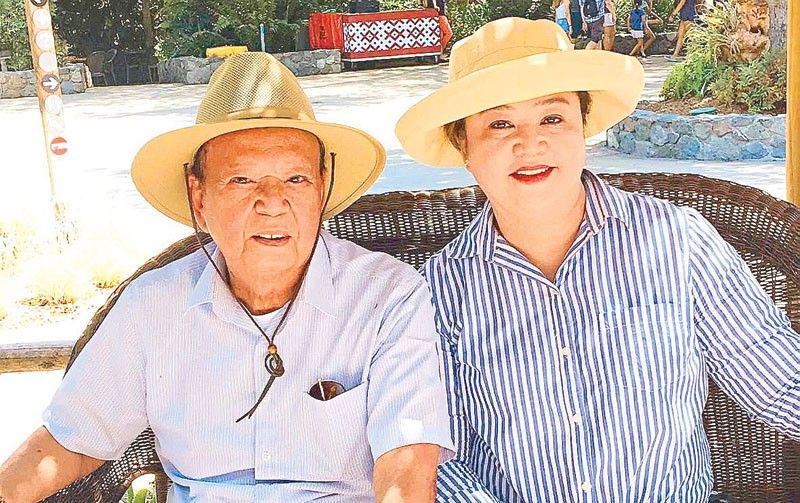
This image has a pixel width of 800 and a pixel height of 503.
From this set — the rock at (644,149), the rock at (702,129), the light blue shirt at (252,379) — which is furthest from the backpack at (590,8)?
the light blue shirt at (252,379)

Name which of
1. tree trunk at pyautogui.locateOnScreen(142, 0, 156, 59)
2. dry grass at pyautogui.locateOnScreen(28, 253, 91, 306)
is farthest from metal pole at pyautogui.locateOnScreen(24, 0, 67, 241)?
tree trunk at pyautogui.locateOnScreen(142, 0, 156, 59)

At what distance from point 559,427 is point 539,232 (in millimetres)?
377

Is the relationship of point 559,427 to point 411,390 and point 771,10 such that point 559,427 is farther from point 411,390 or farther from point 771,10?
point 771,10

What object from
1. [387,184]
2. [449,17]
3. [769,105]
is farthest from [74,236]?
[449,17]

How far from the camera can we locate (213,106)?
1.94 m

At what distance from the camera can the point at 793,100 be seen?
2.61m

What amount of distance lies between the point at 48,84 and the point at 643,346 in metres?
5.47

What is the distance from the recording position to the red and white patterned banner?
19141 millimetres

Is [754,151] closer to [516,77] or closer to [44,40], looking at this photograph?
[44,40]

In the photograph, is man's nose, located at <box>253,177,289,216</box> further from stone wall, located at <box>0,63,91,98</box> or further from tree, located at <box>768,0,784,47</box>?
stone wall, located at <box>0,63,91,98</box>

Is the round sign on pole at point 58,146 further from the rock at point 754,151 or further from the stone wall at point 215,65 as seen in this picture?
the stone wall at point 215,65

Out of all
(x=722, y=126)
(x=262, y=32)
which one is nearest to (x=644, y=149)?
(x=722, y=126)

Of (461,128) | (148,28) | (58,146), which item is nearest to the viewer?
(461,128)

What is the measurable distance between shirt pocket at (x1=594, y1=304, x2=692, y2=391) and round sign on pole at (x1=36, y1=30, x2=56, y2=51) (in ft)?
18.0
